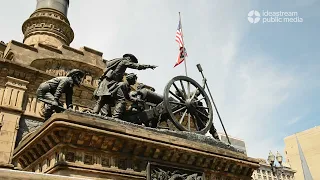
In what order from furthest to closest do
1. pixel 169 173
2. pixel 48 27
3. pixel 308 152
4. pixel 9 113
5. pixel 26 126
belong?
1. pixel 308 152
2. pixel 48 27
3. pixel 26 126
4. pixel 9 113
5. pixel 169 173

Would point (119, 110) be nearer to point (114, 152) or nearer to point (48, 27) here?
point (114, 152)

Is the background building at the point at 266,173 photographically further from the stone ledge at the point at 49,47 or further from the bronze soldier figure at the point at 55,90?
the bronze soldier figure at the point at 55,90

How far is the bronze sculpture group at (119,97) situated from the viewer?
9.52 metres

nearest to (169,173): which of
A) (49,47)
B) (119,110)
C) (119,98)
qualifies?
(119,110)

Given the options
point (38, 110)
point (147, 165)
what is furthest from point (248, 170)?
point (38, 110)

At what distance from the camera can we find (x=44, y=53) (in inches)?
823

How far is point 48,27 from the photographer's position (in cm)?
2661

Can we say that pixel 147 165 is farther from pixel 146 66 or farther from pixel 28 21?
pixel 28 21

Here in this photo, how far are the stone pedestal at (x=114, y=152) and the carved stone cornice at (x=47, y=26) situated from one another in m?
17.9

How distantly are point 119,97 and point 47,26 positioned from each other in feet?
61.3

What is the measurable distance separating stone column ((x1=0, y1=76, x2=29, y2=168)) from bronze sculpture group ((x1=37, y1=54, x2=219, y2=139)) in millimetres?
6983

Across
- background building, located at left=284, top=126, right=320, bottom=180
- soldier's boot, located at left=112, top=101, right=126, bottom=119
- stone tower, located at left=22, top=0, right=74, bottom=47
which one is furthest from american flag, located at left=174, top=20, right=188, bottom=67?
background building, located at left=284, top=126, right=320, bottom=180

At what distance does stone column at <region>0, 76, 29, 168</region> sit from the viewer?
52.0 ft

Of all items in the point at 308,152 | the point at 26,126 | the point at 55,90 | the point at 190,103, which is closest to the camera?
the point at 55,90
